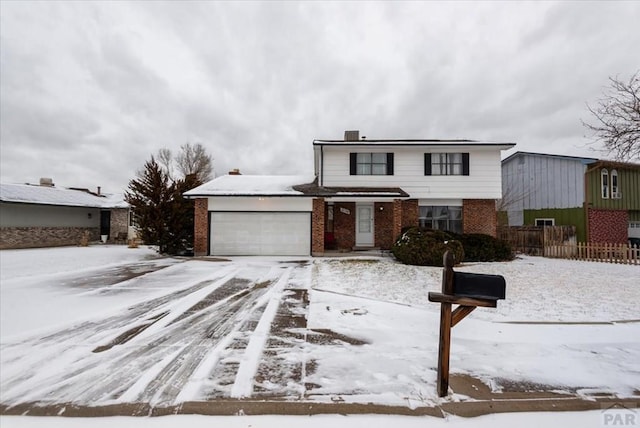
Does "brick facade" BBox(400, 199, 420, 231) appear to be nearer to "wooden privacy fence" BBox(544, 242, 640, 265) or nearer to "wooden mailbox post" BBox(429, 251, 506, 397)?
"wooden privacy fence" BBox(544, 242, 640, 265)

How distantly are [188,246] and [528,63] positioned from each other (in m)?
20.1

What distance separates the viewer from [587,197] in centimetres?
1669

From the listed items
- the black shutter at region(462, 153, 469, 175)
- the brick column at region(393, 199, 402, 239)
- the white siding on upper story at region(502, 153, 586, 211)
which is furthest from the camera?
the white siding on upper story at region(502, 153, 586, 211)

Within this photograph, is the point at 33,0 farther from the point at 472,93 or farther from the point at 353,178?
the point at 472,93

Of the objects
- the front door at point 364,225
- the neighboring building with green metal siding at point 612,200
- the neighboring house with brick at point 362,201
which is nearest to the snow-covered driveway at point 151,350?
the neighboring house with brick at point 362,201

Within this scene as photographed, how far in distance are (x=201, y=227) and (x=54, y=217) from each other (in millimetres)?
14866

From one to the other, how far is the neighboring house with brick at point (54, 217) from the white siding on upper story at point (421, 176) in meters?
18.8

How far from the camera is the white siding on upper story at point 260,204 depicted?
14.3m

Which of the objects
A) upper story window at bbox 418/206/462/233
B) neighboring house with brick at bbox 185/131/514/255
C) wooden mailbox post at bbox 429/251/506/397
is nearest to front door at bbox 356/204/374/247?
neighboring house with brick at bbox 185/131/514/255

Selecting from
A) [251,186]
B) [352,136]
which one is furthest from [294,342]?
[352,136]

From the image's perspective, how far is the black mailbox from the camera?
8.89ft

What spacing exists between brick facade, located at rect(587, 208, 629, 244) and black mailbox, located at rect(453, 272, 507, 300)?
1912 cm

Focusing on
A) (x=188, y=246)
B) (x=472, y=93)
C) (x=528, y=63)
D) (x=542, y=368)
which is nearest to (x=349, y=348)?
(x=542, y=368)

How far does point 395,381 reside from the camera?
3148 mm
